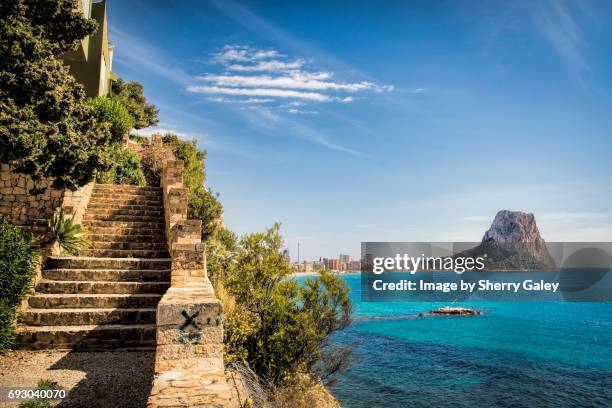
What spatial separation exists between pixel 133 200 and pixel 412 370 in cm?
2333

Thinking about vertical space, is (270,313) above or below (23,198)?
below

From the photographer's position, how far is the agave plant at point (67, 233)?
29.6 feet

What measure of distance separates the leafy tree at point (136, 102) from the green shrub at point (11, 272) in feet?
88.4

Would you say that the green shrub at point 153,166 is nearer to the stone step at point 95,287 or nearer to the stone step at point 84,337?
the stone step at point 95,287

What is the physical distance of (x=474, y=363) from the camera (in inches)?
1256

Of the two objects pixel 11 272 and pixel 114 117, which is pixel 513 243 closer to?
pixel 114 117

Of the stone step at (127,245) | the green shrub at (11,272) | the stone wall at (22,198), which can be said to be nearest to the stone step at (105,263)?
the stone step at (127,245)

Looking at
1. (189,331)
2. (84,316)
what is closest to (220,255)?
(84,316)

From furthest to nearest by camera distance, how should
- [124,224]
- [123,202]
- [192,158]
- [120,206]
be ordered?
1. [192,158]
2. [123,202]
3. [120,206]
4. [124,224]

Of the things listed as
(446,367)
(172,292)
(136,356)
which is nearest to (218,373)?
(172,292)

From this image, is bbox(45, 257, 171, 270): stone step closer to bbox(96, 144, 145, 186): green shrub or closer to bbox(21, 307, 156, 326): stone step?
bbox(21, 307, 156, 326): stone step

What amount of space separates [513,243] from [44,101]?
661ft

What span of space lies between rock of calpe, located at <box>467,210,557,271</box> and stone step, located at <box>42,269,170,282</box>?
612 feet

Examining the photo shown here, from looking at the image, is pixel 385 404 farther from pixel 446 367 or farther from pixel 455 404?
pixel 446 367
